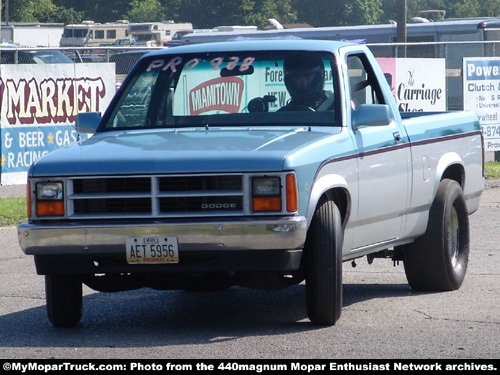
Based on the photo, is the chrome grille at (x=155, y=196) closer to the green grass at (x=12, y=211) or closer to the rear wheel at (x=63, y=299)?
the rear wheel at (x=63, y=299)

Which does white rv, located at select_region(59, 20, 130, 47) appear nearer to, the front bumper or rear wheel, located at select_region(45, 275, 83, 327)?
rear wheel, located at select_region(45, 275, 83, 327)

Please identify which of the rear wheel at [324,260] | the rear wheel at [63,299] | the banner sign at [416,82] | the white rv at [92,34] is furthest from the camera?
the white rv at [92,34]

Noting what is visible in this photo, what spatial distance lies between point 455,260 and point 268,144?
2542mm

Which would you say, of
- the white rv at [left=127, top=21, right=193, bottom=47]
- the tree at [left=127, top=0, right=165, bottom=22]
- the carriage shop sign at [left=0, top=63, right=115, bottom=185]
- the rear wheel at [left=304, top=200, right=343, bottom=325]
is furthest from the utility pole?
the tree at [left=127, top=0, right=165, bottom=22]

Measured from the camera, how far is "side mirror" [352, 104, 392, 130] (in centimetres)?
704

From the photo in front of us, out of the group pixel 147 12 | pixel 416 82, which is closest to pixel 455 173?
pixel 416 82

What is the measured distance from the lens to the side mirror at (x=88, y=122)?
765 cm

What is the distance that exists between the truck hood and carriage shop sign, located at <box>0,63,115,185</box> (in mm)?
8246

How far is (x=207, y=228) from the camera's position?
6.13m

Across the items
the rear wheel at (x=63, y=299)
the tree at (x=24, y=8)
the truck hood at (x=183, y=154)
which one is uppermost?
the tree at (x=24, y=8)

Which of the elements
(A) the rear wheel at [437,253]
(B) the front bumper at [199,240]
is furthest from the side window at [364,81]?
(B) the front bumper at [199,240]

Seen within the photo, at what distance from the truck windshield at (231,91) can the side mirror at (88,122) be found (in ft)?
0.27

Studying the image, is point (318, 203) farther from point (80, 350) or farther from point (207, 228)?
point (80, 350)

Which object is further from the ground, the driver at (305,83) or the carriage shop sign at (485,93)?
the driver at (305,83)
